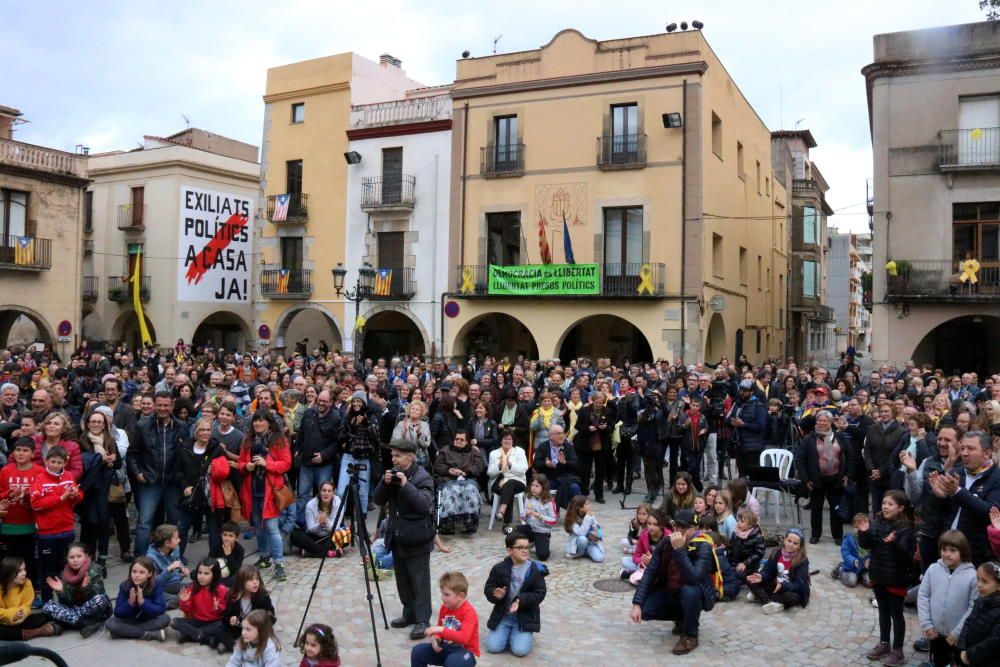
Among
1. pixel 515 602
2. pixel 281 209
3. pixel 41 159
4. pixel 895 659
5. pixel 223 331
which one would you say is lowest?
pixel 895 659

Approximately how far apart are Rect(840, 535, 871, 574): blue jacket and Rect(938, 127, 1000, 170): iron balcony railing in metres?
15.7

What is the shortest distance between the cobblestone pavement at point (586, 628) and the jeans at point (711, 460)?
3.47 meters

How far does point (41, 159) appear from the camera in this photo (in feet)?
87.4

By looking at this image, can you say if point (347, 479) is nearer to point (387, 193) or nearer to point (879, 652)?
point (879, 652)

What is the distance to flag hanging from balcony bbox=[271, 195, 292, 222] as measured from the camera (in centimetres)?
2788

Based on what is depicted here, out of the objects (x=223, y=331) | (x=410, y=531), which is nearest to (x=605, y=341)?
(x=223, y=331)

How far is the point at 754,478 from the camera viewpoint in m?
10.4

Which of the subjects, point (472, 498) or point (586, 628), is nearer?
point (586, 628)

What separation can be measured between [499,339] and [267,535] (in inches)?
762

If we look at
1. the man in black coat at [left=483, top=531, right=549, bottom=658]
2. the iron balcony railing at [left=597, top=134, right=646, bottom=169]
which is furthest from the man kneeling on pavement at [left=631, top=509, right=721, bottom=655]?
the iron balcony railing at [left=597, top=134, right=646, bottom=169]

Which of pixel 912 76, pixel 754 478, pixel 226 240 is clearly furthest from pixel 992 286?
pixel 226 240

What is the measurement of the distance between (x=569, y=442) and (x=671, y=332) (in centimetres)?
1200

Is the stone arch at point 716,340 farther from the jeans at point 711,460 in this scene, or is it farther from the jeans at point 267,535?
the jeans at point 267,535

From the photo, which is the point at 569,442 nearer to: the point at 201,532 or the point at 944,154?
the point at 201,532
